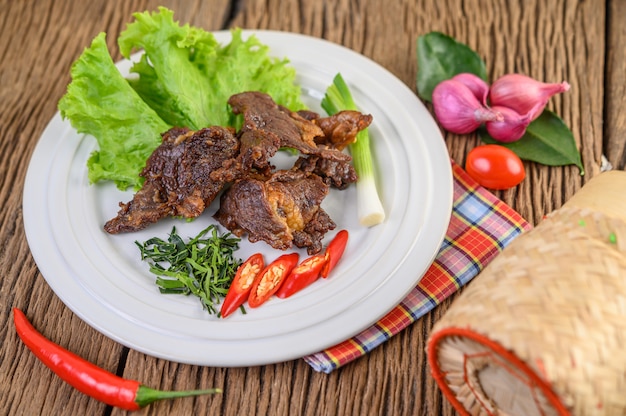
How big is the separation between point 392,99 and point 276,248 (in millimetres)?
1359

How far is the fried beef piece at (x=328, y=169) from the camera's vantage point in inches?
149

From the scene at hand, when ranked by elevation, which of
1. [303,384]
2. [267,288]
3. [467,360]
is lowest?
[303,384]

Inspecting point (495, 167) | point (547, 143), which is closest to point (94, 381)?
point (495, 167)

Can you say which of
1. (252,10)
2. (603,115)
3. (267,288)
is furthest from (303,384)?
(252,10)

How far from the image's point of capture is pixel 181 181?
3.70 metres

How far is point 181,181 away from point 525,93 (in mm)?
2213

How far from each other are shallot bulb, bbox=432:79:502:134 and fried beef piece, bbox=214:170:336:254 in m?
1.07

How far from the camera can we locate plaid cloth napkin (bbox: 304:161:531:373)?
329cm

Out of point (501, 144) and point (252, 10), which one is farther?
point (252, 10)

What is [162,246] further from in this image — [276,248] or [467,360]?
[467,360]

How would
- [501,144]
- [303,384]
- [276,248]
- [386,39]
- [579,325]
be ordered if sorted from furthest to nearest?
[386,39]
[501,144]
[276,248]
[303,384]
[579,325]

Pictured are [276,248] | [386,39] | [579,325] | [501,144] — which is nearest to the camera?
[579,325]

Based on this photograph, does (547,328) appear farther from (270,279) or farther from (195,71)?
(195,71)

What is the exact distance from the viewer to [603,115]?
4.46 m
